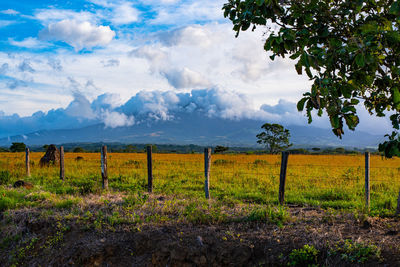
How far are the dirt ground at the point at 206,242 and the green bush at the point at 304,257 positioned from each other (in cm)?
12

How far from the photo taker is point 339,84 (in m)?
3.68

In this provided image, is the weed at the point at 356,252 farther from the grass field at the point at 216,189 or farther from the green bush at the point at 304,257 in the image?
the grass field at the point at 216,189

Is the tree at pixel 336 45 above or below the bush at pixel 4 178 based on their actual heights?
above

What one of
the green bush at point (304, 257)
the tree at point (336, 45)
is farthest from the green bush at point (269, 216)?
the tree at point (336, 45)

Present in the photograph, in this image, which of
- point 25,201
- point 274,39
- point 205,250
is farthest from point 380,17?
point 25,201

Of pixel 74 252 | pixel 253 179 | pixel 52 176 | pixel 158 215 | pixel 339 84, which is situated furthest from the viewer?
pixel 52 176

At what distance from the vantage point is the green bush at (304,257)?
525cm

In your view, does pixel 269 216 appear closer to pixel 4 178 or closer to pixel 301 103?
pixel 301 103

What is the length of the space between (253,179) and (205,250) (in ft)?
28.4

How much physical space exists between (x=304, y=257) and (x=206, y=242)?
1.75m

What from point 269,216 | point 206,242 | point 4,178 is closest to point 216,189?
point 269,216

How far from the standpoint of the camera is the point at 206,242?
6.00 metres

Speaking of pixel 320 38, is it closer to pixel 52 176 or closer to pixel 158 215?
pixel 158 215

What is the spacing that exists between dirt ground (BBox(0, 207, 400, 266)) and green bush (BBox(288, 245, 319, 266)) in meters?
0.12
